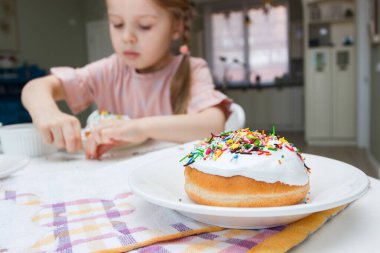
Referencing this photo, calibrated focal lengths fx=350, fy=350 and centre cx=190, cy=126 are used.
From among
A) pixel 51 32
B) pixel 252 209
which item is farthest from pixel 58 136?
pixel 51 32

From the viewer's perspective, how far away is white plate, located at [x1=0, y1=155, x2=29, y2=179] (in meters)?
0.66

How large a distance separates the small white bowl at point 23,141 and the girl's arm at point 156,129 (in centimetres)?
14

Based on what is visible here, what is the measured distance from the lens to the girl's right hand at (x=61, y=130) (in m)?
0.80

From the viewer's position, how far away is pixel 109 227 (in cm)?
42

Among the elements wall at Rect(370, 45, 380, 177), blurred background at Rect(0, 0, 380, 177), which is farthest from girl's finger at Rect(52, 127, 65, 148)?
wall at Rect(370, 45, 380, 177)

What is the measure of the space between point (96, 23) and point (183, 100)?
16.8 feet

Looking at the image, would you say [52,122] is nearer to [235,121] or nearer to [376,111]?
[235,121]

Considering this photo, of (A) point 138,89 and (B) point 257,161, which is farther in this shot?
(A) point 138,89

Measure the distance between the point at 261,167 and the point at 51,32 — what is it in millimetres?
5492

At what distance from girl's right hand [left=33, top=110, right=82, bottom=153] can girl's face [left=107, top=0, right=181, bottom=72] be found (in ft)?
0.86

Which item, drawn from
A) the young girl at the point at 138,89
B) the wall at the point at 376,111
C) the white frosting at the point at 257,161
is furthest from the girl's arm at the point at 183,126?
the wall at the point at 376,111

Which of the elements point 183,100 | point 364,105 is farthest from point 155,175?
point 364,105

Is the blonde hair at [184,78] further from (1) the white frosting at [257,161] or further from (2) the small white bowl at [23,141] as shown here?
(1) the white frosting at [257,161]

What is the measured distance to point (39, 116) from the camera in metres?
0.83
